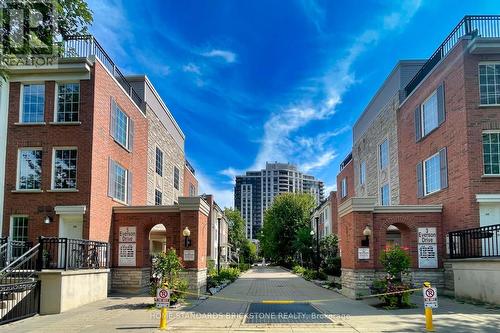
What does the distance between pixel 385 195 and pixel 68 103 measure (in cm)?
2122

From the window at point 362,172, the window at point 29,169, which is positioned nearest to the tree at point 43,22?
the window at point 29,169

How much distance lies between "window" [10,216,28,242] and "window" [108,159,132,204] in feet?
11.9

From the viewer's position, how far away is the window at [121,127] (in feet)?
72.0

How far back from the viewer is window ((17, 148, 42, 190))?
19594 millimetres

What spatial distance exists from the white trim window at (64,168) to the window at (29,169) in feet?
2.15

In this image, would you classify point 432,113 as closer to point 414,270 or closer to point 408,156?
point 408,156

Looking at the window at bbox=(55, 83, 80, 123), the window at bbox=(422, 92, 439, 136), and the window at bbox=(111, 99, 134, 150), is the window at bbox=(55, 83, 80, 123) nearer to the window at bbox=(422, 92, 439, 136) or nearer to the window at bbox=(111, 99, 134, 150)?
the window at bbox=(111, 99, 134, 150)

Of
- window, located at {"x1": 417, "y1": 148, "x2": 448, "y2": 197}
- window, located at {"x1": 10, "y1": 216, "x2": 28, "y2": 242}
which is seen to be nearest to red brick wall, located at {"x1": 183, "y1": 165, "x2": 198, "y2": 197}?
window, located at {"x1": 10, "y1": 216, "x2": 28, "y2": 242}

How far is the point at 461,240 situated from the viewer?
18234mm

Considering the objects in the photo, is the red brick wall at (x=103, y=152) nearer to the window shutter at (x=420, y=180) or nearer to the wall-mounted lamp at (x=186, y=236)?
the wall-mounted lamp at (x=186, y=236)

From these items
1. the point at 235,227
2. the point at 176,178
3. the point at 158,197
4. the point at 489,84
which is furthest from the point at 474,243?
the point at 235,227

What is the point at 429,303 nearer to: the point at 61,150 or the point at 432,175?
the point at 432,175

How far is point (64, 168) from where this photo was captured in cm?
1964

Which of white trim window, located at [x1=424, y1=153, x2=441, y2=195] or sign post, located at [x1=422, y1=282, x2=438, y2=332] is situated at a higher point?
white trim window, located at [x1=424, y1=153, x2=441, y2=195]
